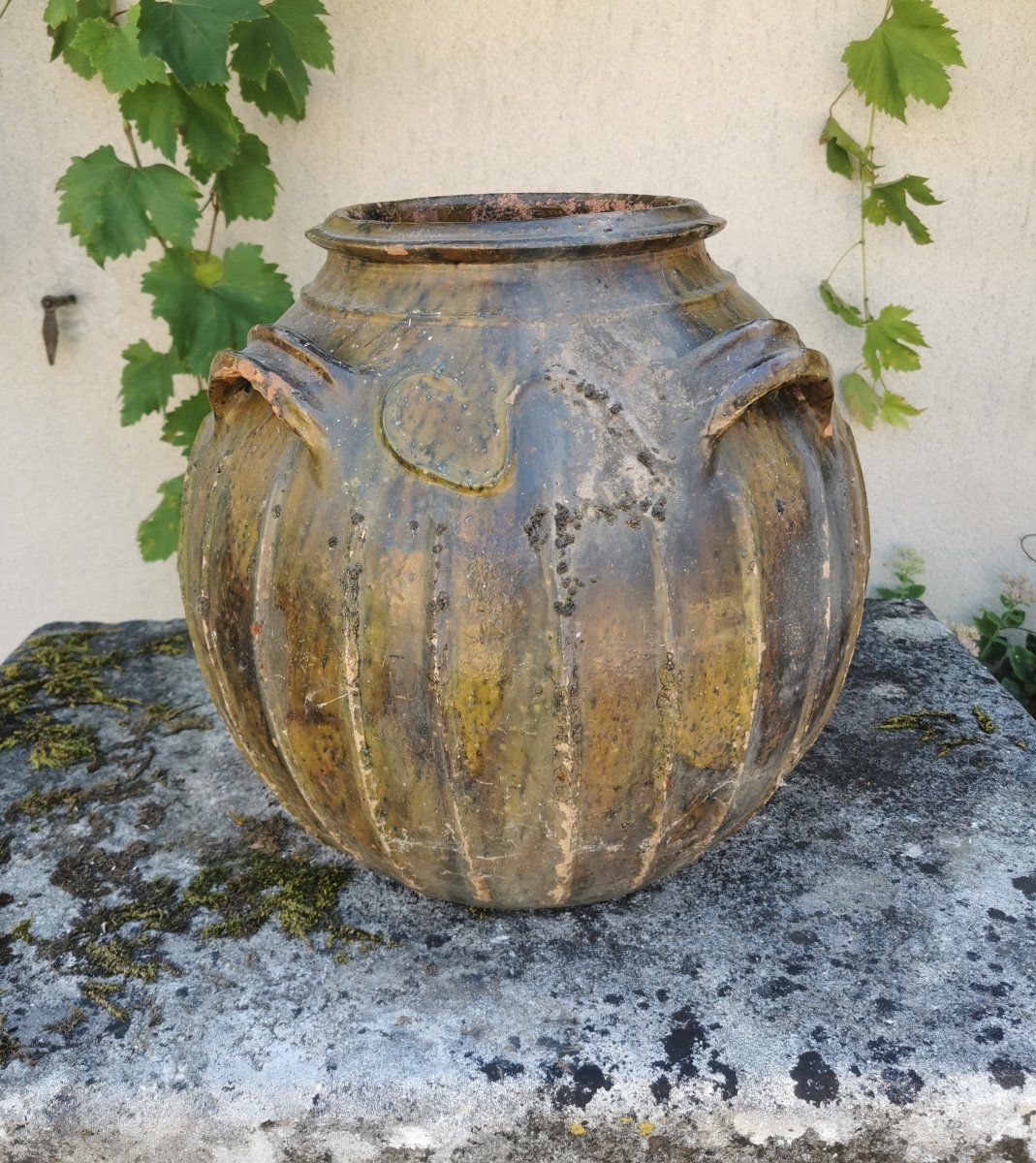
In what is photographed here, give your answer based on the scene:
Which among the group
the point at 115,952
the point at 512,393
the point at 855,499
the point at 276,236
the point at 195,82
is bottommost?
the point at 115,952

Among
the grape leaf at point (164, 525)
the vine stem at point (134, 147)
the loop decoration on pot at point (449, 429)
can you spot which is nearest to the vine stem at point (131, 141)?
the vine stem at point (134, 147)

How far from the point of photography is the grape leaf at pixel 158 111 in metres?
2.41

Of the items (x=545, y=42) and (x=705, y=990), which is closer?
(x=705, y=990)

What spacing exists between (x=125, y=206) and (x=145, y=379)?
50 centimetres

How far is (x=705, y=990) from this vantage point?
1.71 m

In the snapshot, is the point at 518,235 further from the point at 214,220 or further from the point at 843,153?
the point at 843,153

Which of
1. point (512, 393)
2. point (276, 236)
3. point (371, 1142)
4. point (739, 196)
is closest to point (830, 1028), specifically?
point (371, 1142)

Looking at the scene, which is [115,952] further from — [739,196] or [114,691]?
[739,196]

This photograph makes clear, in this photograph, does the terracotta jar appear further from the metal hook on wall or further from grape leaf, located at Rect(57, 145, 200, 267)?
the metal hook on wall

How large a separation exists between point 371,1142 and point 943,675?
5.59ft

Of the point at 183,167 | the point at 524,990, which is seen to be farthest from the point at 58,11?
the point at 524,990

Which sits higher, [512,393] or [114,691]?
[512,393]

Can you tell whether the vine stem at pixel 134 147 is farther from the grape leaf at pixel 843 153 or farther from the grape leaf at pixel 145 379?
the grape leaf at pixel 843 153

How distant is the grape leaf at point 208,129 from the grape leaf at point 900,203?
1.56 metres
